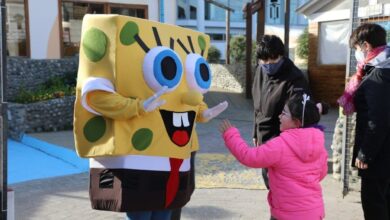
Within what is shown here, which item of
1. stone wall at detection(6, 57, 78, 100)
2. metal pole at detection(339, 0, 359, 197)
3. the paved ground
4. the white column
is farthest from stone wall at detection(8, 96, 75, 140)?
the white column

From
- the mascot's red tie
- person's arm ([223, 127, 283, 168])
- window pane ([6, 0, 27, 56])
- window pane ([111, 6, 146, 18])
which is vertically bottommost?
the mascot's red tie

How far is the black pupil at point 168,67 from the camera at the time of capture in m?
2.26

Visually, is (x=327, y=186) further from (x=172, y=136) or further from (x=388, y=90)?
(x=172, y=136)

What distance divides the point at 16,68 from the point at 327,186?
7.54 m

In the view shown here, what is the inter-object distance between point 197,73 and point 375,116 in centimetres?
133

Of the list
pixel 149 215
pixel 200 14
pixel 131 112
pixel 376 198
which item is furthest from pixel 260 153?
pixel 200 14

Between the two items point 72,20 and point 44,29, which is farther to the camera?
point 72,20

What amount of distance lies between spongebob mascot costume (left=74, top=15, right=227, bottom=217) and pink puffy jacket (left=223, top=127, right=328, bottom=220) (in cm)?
40

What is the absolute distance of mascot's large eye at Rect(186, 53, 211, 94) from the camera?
8.05ft

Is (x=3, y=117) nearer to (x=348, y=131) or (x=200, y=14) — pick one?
(x=348, y=131)

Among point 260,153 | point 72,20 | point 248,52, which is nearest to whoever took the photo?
point 260,153

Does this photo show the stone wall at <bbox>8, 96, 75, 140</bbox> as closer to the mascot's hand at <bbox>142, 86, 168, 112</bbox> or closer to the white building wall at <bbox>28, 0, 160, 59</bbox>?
the white building wall at <bbox>28, 0, 160, 59</bbox>

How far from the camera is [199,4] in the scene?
35.2 m

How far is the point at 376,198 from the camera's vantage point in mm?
3188
